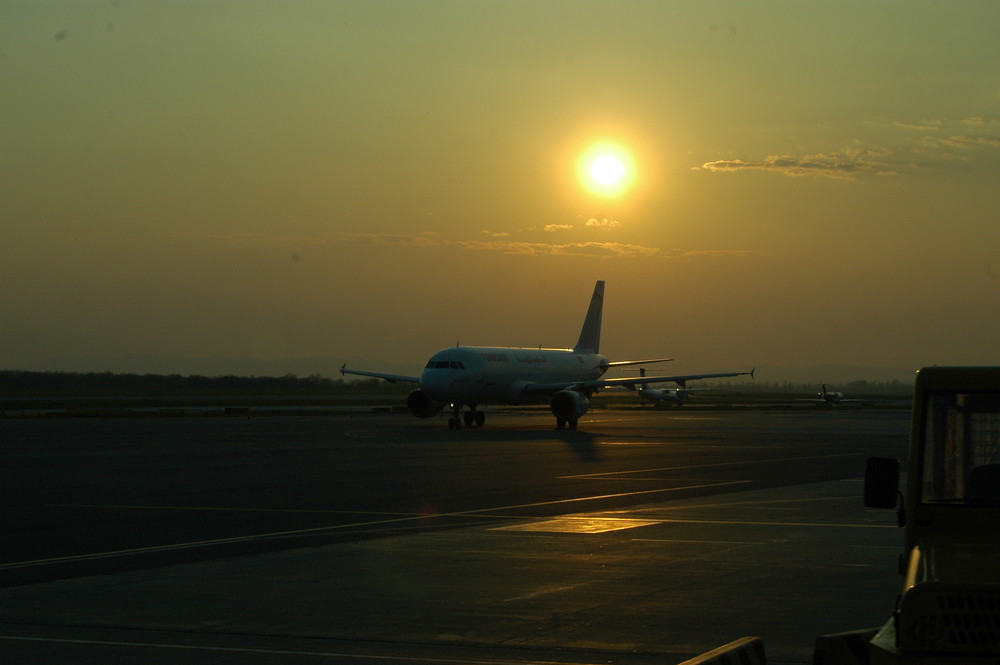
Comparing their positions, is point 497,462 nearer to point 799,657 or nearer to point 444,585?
point 444,585

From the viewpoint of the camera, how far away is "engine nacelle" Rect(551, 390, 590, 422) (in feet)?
179

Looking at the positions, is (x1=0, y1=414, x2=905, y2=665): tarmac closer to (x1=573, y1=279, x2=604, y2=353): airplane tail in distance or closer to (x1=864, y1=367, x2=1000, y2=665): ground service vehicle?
(x1=864, y1=367, x2=1000, y2=665): ground service vehicle

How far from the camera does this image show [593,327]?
71875 mm

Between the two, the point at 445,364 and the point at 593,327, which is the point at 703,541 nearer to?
the point at 445,364

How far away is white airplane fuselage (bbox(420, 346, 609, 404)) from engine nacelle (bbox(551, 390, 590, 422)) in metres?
2.63

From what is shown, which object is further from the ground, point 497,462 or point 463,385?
point 463,385

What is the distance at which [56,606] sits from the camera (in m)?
11.3

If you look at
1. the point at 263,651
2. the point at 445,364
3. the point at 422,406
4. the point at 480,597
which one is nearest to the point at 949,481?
the point at 263,651

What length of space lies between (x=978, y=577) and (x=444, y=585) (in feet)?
24.2

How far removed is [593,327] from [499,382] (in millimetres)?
16532

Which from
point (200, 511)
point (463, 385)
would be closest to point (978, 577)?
point (200, 511)

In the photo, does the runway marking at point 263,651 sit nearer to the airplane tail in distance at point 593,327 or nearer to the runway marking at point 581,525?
the runway marking at point 581,525

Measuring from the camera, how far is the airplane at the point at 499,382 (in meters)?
54.6

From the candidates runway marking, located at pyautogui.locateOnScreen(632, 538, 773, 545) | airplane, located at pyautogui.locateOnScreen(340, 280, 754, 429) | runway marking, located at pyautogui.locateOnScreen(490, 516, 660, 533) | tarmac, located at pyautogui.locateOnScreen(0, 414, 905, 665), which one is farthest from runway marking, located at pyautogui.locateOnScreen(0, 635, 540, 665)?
airplane, located at pyautogui.locateOnScreen(340, 280, 754, 429)
